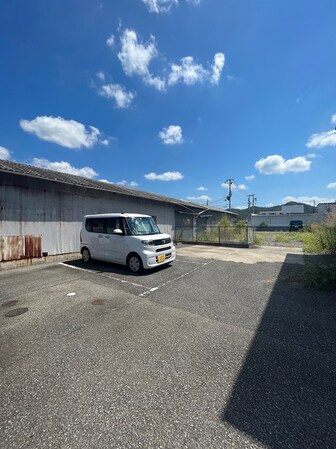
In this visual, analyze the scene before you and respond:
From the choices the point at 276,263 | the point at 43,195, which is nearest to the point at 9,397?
the point at 43,195

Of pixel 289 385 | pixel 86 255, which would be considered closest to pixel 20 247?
pixel 86 255

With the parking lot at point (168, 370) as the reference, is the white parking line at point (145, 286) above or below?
above

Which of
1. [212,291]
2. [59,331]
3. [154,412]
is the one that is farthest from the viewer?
[212,291]

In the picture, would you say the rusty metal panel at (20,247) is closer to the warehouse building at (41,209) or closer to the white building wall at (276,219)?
the warehouse building at (41,209)

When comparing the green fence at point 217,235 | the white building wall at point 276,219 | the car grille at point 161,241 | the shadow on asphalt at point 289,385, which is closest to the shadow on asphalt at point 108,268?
the car grille at point 161,241

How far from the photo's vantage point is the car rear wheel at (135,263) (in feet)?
20.4

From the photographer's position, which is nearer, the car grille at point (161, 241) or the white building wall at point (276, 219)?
the car grille at point (161, 241)

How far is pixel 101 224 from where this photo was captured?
23.5 ft

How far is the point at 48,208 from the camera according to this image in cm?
823

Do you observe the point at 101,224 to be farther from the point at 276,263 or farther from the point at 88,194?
the point at 276,263

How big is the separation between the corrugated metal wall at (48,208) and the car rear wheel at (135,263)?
12.6 feet

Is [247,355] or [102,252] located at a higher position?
[102,252]

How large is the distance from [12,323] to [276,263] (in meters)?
7.91

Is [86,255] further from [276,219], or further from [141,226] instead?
[276,219]
